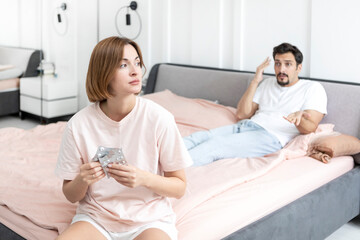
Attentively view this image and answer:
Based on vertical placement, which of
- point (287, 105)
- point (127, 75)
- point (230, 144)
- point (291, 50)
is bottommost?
point (230, 144)

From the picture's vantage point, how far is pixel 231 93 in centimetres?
341

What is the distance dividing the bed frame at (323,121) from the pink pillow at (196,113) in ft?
0.66

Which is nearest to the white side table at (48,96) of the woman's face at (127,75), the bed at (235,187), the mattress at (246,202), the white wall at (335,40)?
the bed at (235,187)

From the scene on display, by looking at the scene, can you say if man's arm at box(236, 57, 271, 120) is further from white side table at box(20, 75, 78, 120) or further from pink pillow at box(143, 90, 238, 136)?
white side table at box(20, 75, 78, 120)

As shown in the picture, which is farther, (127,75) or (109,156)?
(127,75)

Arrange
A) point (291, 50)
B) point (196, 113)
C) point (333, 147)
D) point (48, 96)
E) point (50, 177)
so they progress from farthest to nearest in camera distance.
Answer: point (48, 96) → point (196, 113) → point (291, 50) → point (333, 147) → point (50, 177)

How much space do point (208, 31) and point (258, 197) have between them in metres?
2.15

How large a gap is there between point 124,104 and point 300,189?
3.68ft

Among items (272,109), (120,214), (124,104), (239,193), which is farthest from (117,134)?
(272,109)

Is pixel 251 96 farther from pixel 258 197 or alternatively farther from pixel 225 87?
pixel 258 197

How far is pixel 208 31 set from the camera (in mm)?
3834

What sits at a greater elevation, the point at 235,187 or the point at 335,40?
the point at 335,40

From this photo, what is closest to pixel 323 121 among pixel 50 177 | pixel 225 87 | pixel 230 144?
pixel 230 144

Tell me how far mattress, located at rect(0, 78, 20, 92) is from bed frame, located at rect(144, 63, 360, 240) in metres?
1.18
